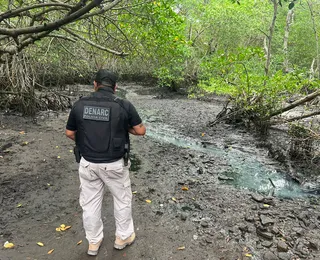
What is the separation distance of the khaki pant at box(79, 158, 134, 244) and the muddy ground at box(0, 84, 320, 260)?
0.42 meters

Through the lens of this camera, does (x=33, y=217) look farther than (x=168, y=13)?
No

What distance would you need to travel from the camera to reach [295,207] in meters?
4.88

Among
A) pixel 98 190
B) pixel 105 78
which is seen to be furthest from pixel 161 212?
pixel 105 78

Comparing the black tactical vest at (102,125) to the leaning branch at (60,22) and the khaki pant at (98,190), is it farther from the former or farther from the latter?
the leaning branch at (60,22)

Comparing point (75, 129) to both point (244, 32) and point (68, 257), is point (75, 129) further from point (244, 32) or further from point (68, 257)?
point (244, 32)

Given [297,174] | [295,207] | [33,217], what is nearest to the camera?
[33,217]

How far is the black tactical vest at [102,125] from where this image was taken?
3002 millimetres

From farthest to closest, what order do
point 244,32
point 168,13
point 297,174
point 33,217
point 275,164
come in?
point 244,32 < point 275,164 < point 297,174 < point 168,13 < point 33,217

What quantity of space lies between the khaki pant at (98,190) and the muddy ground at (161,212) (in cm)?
42

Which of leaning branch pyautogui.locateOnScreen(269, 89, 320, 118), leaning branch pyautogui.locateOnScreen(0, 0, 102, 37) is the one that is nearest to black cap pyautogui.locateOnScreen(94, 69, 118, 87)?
leaning branch pyautogui.locateOnScreen(0, 0, 102, 37)

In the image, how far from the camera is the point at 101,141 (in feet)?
9.98

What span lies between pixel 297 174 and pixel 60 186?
5257mm

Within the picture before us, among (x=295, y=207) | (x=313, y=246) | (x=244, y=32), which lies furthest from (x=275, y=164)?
(x=244, y=32)

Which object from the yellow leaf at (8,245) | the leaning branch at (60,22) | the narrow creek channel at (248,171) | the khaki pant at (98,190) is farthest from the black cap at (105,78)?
the narrow creek channel at (248,171)
